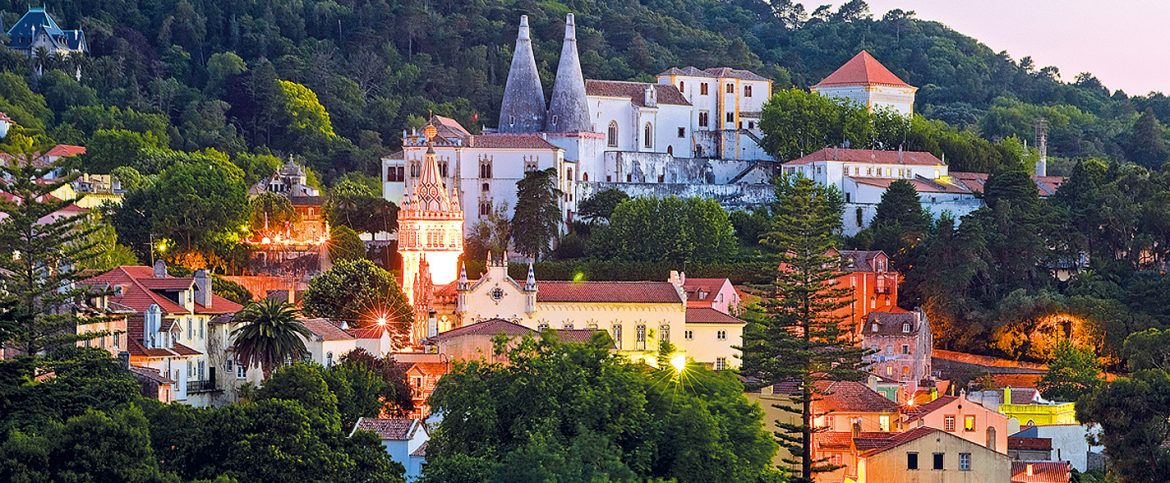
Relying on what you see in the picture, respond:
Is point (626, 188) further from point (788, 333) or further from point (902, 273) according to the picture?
point (788, 333)

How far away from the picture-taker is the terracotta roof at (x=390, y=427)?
56219 mm

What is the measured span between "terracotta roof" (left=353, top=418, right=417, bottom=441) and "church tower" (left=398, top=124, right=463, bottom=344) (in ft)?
69.7

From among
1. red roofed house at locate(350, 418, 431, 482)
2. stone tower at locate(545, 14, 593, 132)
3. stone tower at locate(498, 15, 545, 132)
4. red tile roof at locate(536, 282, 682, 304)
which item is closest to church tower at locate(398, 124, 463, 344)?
red tile roof at locate(536, 282, 682, 304)

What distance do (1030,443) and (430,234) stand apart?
22.1 meters

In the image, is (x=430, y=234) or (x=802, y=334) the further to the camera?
(x=430, y=234)

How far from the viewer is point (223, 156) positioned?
355ft

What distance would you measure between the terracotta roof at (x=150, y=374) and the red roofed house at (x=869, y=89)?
185ft

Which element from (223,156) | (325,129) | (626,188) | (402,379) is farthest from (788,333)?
(325,129)

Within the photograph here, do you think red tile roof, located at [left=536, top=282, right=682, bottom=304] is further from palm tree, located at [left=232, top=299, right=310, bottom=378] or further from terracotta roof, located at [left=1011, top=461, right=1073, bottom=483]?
terracotta roof, located at [left=1011, top=461, right=1073, bottom=483]

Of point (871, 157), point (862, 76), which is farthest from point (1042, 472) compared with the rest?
point (862, 76)

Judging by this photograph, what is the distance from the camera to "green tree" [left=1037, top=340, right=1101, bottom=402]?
8075 cm

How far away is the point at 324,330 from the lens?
227 ft

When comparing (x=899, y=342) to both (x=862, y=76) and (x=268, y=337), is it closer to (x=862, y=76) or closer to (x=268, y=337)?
(x=862, y=76)

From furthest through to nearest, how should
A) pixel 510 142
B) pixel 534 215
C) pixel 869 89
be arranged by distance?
pixel 869 89, pixel 510 142, pixel 534 215
